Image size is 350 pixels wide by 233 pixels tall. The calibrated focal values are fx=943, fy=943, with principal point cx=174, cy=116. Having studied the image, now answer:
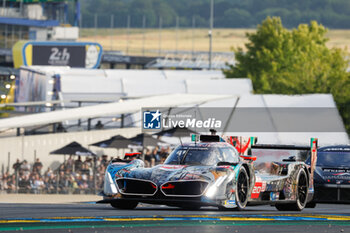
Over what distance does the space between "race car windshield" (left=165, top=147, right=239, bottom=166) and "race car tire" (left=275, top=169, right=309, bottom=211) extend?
190cm

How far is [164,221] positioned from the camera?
13.5 m

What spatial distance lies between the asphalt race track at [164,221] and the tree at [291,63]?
49661 mm

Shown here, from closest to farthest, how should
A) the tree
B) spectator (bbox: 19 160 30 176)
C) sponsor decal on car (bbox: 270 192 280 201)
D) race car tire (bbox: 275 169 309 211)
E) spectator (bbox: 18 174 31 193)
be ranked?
sponsor decal on car (bbox: 270 192 280 201), race car tire (bbox: 275 169 309 211), spectator (bbox: 18 174 31 193), spectator (bbox: 19 160 30 176), the tree

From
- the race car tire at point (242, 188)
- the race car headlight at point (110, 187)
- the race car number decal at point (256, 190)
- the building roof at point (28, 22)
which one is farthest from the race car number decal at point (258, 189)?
the building roof at point (28, 22)

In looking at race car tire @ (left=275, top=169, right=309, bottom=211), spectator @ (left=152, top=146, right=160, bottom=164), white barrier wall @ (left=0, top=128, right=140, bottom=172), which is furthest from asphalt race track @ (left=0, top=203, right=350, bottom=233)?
white barrier wall @ (left=0, top=128, right=140, bottom=172)

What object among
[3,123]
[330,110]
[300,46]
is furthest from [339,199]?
[300,46]

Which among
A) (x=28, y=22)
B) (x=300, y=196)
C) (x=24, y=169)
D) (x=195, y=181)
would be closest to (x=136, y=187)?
(x=195, y=181)

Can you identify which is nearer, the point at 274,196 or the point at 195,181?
the point at 195,181

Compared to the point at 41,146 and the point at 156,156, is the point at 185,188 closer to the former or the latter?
the point at 156,156

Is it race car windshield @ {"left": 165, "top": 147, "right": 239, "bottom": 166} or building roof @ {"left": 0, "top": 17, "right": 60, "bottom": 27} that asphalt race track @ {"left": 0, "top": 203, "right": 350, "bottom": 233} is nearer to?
race car windshield @ {"left": 165, "top": 147, "right": 239, "bottom": 166}

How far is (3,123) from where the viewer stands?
35.1 metres

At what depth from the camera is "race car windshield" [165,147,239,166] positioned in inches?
650

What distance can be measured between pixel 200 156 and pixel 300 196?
9.69ft

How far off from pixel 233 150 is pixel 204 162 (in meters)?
0.86
